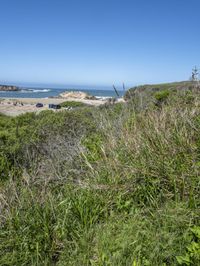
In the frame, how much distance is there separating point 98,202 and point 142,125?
1328 mm

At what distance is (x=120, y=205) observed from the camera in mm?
2928

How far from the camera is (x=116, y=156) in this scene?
3.45 m

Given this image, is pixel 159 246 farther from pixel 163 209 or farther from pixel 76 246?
pixel 76 246

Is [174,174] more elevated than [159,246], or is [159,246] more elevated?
[174,174]

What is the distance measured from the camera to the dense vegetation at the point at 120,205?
92.4 inches

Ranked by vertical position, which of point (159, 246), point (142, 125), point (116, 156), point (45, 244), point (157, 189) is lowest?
point (45, 244)

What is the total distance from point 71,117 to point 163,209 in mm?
8035

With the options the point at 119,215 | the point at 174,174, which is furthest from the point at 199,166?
the point at 119,215

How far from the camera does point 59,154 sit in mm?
4781

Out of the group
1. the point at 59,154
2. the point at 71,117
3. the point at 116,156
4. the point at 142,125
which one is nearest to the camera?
the point at 116,156

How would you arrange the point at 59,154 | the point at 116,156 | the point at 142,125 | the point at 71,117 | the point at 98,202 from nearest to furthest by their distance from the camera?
the point at 98,202
the point at 116,156
the point at 142,125
the point at 59,154
the point at 71,117

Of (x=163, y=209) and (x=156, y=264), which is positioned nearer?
(x=156, y=264)

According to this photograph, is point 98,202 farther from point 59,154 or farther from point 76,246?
point 59,154

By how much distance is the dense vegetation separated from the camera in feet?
7.70
